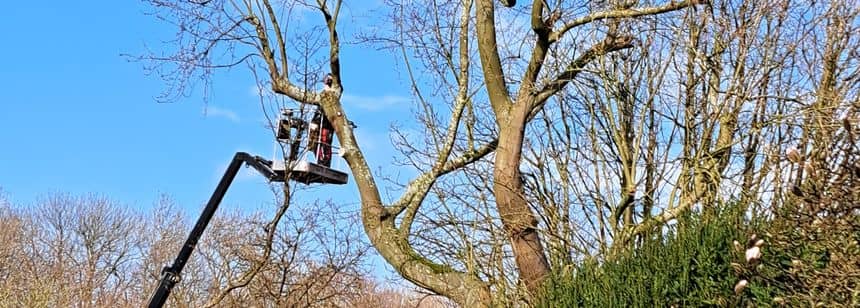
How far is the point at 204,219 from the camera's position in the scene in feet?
23.7

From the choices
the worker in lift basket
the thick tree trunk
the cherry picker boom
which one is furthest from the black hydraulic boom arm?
the thick tree trunk

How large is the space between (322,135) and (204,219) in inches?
55.2

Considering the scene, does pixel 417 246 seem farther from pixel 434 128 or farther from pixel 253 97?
pixel 253 97

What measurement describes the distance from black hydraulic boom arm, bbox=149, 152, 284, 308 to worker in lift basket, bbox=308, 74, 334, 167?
0.45 m

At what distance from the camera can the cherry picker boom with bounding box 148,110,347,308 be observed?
21.0ft

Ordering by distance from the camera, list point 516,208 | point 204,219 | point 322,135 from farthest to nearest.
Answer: point 204,219 → point 322,135 → point 516,208

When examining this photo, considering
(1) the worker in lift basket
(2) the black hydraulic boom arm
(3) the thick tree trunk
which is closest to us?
(3) the thick tree trunk

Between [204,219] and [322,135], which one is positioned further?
[204,219]

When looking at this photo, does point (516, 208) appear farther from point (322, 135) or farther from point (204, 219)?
point (204, 219)

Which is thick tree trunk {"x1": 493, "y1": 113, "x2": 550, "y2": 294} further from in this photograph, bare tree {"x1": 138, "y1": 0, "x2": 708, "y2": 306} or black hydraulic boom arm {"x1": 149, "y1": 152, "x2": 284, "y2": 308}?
black hydraulic boom arm {"x1": 149, "y1": 152, "x2": 284, "y2": 308}

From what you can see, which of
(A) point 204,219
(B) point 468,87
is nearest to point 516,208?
(B) point 468,87

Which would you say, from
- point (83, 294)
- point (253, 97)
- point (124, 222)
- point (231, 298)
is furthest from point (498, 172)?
point (124, 222)

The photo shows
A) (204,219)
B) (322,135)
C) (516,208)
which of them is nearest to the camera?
(516,208)

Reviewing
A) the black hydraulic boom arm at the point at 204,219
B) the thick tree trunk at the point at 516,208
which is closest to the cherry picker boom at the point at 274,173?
the black hydraulic boom arm at the point at 204,219
